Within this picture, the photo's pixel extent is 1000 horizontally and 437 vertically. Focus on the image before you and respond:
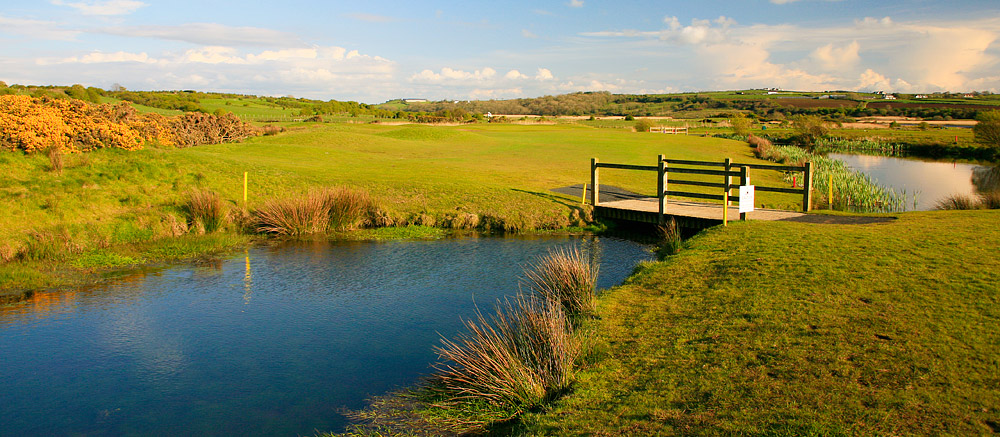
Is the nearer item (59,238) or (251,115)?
(59,238)

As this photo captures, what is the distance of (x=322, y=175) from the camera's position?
24.8 m

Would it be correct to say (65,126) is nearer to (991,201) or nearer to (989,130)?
(991,201)

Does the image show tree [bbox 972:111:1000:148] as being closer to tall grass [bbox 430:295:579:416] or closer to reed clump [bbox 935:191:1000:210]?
reed clump [bbox 935:191:1000:210]

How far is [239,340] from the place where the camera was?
1034cm

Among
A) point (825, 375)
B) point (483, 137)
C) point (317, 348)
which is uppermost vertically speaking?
point (483, 137)

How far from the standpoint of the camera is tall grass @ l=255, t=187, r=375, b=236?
19031 mm

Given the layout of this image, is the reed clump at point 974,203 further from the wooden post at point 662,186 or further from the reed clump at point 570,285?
the reed clump at point 570,285

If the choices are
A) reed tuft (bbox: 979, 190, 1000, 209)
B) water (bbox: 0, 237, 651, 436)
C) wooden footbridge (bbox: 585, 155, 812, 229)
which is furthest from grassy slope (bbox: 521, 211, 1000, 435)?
reed tuft (bbox: 979, 190, 1000, 209)

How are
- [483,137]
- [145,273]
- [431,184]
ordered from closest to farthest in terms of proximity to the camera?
[145,273], [431,184], [483,137]

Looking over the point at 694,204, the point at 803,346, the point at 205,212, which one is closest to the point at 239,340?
the point at 803,346

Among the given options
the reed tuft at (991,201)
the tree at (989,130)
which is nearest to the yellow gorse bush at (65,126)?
the reed tuft at (991,201)

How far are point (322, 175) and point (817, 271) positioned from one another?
1915 cm

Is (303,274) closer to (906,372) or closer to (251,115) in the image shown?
(906,372)

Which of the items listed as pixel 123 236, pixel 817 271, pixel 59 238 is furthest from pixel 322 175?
pixel 817 271
